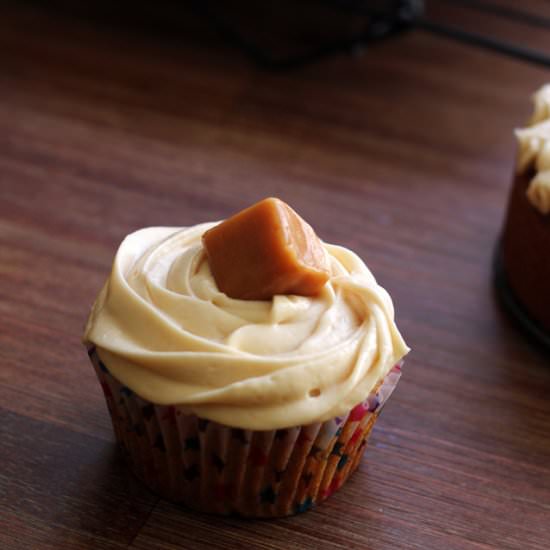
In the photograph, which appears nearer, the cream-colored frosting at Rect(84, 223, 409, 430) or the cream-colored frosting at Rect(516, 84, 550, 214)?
the cream-colored frosting at Rect(84, 223, 409, 430)

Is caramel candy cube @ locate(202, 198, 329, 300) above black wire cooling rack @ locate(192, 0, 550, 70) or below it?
above

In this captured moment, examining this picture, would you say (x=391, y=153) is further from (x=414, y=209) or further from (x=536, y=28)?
(x=536, y=28)

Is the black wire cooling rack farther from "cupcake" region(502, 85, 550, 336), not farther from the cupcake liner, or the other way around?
the cupcake liner

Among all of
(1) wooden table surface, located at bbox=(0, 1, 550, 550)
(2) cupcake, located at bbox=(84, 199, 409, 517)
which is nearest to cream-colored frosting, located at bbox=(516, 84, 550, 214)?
(1) wooden table surface, located at bbox=(0, 1, 550, 550)

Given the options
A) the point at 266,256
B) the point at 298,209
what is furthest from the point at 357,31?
the point at 266,256

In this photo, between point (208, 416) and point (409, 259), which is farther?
point (409, 259)

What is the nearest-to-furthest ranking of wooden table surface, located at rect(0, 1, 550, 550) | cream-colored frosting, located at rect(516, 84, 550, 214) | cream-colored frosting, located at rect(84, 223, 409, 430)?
1. cream-colored frosting, located at rect(84, 223, 409, 430)
2. wooden table surface, located at rect(0, 1, 550, 550)
3. cream-colored frosting, located at rect(516, 84, 550, 214)

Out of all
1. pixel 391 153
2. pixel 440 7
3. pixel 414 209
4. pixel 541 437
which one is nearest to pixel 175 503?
pixel 541 437
